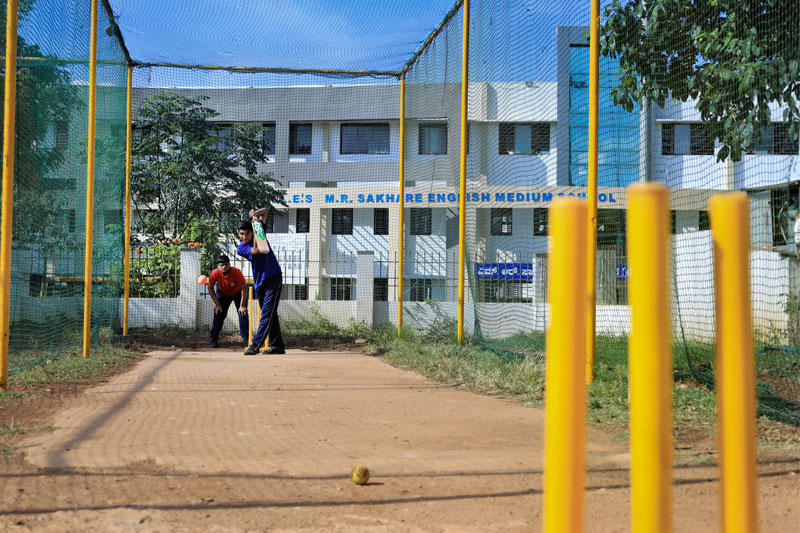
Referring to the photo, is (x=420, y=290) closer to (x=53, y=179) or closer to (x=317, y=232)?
(x=53, y=179)

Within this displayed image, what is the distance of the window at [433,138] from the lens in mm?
11203

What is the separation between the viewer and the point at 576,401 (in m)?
1.39

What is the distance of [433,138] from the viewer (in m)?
11.8

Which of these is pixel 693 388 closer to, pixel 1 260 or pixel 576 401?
pixel 576 401

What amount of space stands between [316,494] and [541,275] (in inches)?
365

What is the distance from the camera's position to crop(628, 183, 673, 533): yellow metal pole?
1.31m

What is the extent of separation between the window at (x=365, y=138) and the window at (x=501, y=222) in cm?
1720

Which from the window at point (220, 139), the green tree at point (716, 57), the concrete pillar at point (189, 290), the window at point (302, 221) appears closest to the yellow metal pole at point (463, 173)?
the green tree at point (716, 57)

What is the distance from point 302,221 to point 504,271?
1797 centimetres

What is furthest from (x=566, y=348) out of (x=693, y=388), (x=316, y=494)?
(x=693, y=388)

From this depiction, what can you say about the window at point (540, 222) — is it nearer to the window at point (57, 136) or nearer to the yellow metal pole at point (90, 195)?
the yellow metal pole at point (90, 195)

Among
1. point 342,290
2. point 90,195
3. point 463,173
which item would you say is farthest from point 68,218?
point 342,290

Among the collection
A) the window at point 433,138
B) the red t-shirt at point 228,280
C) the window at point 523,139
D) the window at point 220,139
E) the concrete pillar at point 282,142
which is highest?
the concrete pillar at point 282,142

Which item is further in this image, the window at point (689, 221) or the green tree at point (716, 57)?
the window at point (689, 221)
